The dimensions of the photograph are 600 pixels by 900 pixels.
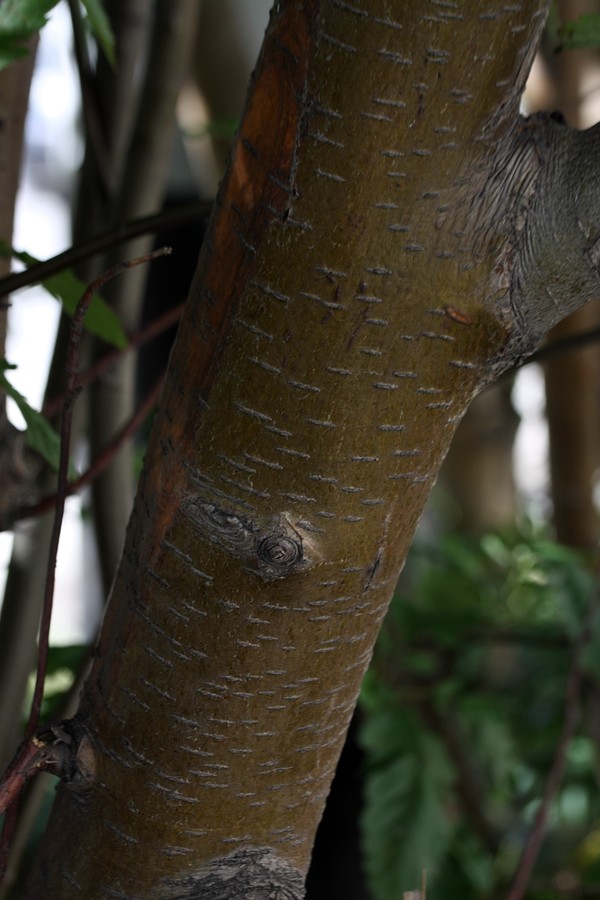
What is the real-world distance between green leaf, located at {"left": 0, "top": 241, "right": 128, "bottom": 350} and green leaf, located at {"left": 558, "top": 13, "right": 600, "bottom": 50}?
0.20 m

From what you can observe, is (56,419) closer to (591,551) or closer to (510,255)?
(510,255)

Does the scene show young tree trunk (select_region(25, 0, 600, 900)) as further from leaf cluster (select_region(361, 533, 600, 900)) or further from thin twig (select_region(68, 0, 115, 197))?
leaf cluster (select_region(361, 533, 600, 900))

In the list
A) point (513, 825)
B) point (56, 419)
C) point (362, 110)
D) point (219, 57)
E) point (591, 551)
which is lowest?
point (362, 110)

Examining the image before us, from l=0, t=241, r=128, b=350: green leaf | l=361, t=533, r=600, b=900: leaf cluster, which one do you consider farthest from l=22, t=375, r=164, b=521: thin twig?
l=361, t=533, r=600, b=900: leaf cluster

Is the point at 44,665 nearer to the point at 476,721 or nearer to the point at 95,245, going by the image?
the point at 95,245

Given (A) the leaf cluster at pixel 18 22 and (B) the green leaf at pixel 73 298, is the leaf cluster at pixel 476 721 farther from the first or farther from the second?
(A) the leaf cluster at pixel 18 22

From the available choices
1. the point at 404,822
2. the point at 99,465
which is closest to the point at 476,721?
the point at 404,822

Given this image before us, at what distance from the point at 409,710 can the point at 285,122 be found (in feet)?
2.49

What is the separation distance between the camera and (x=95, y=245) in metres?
0.34

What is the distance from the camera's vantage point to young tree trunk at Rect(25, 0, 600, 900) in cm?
22

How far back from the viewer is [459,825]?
1.08m

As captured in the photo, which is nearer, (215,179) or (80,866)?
(80,866)

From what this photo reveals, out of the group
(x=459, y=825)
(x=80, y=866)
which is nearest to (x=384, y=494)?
(x=80, y=866)

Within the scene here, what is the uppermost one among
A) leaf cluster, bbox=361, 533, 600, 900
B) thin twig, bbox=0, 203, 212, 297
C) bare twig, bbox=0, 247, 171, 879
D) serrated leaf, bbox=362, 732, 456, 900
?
leaf cluster, bbox=361, 533, 600, 900
